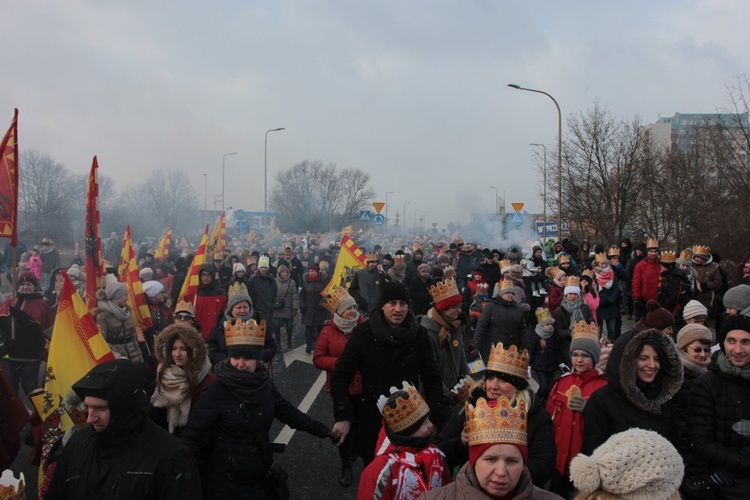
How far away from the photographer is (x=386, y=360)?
446 cm

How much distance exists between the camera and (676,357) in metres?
3.56

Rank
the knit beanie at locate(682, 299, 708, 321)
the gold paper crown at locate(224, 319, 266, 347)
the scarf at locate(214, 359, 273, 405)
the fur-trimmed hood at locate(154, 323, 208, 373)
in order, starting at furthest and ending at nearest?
the knit beanie at locate(682, 299, 708, 321) → the fur-trimmed hood at locate(154, 323, 208, 373) → the gold paper crown at locate(224, 319, 266, 347) → the scarf at locate(214, 359, 273, 405)

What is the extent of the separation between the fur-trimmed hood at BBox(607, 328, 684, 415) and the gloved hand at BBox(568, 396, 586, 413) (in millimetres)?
584

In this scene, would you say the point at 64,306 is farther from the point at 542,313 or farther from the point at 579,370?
the point at 542,313

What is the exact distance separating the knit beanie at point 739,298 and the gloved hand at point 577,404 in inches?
145

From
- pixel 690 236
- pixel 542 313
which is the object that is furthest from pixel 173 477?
pixel 690 236

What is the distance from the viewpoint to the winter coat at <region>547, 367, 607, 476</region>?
4168 millimetres

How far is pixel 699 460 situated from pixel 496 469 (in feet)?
5.67

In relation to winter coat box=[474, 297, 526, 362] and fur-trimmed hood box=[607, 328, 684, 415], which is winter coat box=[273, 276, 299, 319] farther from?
fur-trimmed hood box=[607, 328, 684, 415]

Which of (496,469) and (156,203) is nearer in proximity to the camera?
(496,469)

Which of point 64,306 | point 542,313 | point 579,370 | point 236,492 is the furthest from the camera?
point 542,313

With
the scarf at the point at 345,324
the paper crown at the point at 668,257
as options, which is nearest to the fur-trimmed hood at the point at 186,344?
the scarf at the point at 345,324

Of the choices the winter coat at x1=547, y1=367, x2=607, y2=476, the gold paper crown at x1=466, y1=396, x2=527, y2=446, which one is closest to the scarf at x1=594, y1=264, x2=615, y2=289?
the winter coat at x1=547, y1=367, x2=607, y2=476

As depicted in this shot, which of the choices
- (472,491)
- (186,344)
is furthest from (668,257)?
(472,491)
